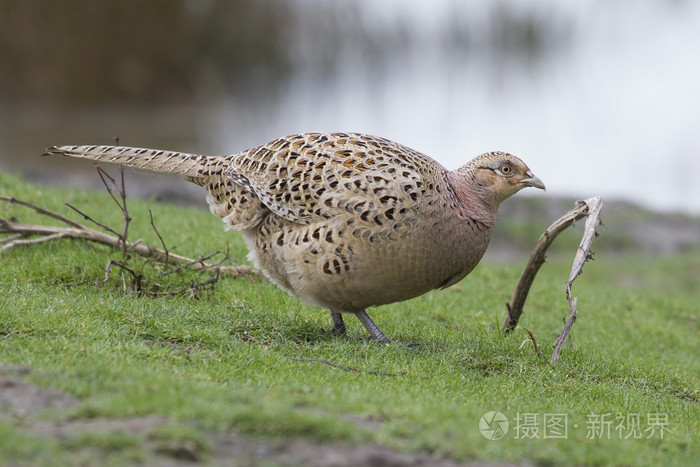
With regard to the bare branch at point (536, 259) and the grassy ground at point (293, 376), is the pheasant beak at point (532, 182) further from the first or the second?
the grassy ground at point (293, 376)

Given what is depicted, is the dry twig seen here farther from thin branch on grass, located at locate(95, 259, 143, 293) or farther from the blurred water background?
the blurred water background

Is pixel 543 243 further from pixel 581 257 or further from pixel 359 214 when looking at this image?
pixel 359 214

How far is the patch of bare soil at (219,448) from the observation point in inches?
A: 133

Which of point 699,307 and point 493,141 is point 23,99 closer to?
point 493,141

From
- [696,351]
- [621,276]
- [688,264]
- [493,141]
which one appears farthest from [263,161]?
[493,141]

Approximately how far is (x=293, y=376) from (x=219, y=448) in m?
1.21

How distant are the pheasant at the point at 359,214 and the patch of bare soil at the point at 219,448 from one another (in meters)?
1.94

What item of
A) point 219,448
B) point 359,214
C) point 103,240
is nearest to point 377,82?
point 103,240

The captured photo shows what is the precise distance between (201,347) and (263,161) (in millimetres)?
1532

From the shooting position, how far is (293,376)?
470 cm

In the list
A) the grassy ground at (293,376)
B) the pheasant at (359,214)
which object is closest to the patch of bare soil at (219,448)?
the grassy ground at (293,376)

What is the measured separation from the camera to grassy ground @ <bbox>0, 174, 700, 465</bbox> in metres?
3.67

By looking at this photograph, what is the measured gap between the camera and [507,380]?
527cm

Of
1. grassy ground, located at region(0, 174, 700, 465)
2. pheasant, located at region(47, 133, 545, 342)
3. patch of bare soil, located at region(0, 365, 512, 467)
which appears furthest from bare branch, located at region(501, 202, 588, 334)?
patch of bare soil, located at region(0, 365, 512, 467)
